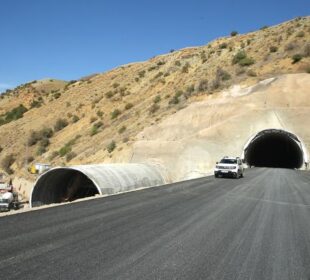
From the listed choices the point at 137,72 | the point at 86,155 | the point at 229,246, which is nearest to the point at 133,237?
the point at 229,246

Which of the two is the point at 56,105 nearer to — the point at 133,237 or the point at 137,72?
the point at 137,72

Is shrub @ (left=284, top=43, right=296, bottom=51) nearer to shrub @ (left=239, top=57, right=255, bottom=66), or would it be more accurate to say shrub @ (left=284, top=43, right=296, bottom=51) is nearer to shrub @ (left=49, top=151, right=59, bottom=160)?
shrub @ (left=239, top=57, right=255, bottom=66)

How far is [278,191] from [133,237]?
50.3 ft

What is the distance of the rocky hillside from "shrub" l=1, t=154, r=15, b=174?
0.07 metres

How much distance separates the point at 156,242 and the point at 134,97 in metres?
66.5

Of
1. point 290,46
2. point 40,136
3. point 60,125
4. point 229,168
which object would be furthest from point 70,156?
point 290,46

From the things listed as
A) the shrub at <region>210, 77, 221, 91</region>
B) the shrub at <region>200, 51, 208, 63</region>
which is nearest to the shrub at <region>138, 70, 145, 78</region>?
the shrub at <region>200, 51, 208, 63</region>

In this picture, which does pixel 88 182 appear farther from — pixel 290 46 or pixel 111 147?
pixel 290 46

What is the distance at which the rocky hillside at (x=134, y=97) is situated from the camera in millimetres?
59969

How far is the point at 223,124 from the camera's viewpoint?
180 feet

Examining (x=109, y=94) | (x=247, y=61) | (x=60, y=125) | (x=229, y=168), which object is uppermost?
(x=247, y=61)

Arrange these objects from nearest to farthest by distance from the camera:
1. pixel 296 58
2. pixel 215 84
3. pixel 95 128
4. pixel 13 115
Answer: pixel 215 84, pixel 296 58, pixel 95 128, pixel 13 115

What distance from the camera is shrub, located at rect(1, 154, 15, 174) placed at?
2628 inches

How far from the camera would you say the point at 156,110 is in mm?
62094
